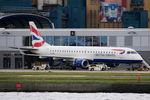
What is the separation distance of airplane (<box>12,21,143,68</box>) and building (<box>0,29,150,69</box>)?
4.17m

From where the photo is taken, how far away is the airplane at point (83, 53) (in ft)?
289

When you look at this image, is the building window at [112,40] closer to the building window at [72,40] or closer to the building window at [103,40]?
the building window at [103,40]

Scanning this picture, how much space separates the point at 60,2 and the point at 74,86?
399 ft

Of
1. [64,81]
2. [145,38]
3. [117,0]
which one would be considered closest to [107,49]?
[145,38]

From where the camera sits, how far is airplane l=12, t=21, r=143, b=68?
88.0 m

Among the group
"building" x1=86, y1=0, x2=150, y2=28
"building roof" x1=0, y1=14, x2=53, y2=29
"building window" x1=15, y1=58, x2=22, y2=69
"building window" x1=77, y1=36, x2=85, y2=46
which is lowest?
"building window" x1=15, y1=58, x2=22, y2=69

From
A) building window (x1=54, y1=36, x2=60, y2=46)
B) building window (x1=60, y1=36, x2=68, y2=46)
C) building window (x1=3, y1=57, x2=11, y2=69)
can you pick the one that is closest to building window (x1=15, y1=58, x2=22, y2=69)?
building window (x1=3, y1=57, x2=11, y2=69)

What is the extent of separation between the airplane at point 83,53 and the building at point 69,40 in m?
4.17

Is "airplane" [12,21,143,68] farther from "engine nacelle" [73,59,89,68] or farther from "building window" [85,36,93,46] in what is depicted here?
"building window" [85,36,93,46]

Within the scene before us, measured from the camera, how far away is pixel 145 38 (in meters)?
95.8

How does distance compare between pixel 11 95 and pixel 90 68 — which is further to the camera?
pixel 90 68

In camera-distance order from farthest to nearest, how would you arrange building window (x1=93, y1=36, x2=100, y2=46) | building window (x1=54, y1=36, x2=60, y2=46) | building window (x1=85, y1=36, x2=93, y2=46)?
building window (x1=54, y1=36, x2=60, y2=46) < building window (x1=85, y1=36, x2=93, y2=46) < building window (x1=93, y1=36, x2=100, y2=46)

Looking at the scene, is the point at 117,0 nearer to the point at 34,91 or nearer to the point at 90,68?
the point at 90,68

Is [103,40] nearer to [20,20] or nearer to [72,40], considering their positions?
[72,40]
